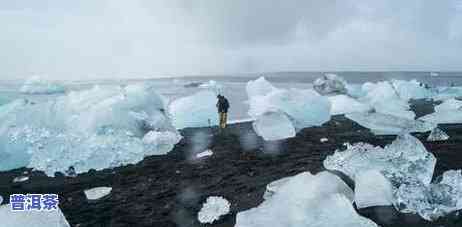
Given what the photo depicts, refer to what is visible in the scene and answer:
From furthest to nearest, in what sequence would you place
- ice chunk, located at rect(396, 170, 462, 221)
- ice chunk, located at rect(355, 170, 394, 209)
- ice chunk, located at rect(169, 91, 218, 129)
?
ice chunk, located at rect(169, 91, 218, 129) < ice chunk, located at rect(355, 170, 394, 209) < ice chunk, located at rect(396, 170, 462, 221)

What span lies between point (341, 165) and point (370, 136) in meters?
5.61

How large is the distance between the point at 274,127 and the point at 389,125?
13.5 ft

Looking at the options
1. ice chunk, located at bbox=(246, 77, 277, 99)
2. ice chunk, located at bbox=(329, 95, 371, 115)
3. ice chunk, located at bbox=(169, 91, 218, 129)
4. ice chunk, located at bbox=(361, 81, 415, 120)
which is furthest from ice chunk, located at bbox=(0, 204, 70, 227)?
ice chunk, located at bbox=(246, 77, 277, 99)

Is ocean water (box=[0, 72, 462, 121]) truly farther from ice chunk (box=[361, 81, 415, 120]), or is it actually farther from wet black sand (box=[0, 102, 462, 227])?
wet black sand (box=[0, 102, 462, 227])

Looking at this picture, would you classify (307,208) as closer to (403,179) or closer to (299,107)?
(403,179)

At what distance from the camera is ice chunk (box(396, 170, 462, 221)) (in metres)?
7.27

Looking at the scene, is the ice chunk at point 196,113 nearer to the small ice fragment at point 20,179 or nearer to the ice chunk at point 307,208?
the small ice fragment at point 20,179

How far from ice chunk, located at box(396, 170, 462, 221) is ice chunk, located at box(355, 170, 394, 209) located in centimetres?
21

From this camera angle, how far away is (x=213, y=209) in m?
8.05

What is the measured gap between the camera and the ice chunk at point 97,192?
31.1ft

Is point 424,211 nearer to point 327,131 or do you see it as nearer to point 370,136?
point 370,136

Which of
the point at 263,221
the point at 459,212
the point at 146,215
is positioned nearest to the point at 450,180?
the point at 459,212

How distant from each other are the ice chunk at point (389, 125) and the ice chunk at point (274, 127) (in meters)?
2.16

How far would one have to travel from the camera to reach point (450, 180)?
7957 mm
